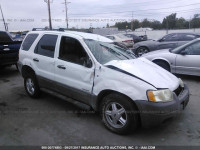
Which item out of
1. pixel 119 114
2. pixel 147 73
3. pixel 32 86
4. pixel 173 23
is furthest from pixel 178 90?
pixel 173 23

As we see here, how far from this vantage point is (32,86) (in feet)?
16.3

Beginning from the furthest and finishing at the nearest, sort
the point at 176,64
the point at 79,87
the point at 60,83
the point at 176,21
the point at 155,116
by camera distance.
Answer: the point at 176,21
the point at 176,64
the point at 60,83
the point at 79,87
the point at 155,116

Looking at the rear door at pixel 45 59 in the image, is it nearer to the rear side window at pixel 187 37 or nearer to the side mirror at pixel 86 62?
the side mirror at pixel 86 62

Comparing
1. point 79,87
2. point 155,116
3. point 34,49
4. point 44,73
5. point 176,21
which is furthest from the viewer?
point 176,21

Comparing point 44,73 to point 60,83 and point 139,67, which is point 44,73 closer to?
point 60,83

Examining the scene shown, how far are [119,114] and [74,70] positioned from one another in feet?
4.00

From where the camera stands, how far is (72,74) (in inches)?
147

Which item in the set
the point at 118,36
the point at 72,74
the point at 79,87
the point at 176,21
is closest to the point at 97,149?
the point at 79,87

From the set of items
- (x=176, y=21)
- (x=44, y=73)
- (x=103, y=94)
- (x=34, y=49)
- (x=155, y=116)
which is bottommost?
(x=155, y=116)

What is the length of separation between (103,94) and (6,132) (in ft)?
6.13

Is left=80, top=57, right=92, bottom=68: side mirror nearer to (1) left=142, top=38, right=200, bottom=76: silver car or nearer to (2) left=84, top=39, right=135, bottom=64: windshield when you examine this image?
(2) left=84, top=39, right=135, bottom=64: windshield

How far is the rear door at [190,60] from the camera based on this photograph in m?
6.11

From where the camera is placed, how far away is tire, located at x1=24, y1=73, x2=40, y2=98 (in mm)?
4832

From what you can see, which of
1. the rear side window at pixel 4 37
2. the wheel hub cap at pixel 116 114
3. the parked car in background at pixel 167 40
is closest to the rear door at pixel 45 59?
the wheel hub cap at pixel 116 114
